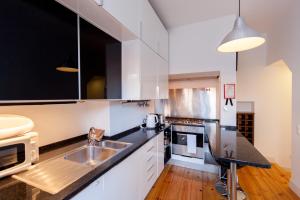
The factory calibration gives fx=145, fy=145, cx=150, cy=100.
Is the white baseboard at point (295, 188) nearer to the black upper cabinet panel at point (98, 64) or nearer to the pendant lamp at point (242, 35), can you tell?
the pendant lamp at point (242, 35)

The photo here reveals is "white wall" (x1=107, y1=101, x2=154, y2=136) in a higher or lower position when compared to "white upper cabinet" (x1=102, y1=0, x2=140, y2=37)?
lower

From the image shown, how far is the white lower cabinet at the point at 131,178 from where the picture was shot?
1.04 meters

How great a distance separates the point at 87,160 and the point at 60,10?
1.35 meters

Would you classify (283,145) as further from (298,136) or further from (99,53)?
(99,53)

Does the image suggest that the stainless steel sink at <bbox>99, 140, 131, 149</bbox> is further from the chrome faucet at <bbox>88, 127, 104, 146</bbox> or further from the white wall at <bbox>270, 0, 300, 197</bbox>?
the white wall at <bbox>270, 0, 300, 197</bbox>

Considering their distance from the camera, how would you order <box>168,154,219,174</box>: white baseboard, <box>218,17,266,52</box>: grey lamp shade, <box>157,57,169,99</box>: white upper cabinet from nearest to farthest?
1. <box>218,17,266,52</box>: grey lamp shade
2. <box>157,57,169,99</box>: white upper cabinet
3. <box>168,154,219,174</box>: white baseboard

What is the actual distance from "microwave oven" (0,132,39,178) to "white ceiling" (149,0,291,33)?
7.40ft

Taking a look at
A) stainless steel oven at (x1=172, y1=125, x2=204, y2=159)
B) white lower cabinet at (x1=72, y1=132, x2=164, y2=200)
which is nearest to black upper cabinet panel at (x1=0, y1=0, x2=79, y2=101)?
white lower cabinet at (x1=72, y1=132, x2=164, y2=200)

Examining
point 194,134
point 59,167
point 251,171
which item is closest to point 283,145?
point 251,171

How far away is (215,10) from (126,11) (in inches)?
66.4

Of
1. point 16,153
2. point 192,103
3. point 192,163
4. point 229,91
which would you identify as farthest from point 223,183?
point 16,153

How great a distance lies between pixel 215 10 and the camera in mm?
2340

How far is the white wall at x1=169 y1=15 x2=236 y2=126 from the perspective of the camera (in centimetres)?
251

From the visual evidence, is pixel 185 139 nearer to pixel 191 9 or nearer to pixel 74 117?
pixel 74 117
